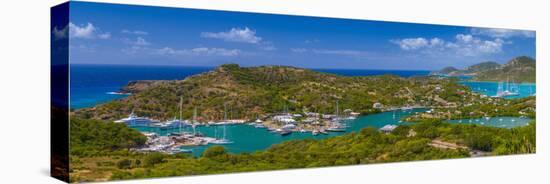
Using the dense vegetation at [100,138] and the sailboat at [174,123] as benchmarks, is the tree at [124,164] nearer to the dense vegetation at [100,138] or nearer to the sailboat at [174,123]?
the dense vegetation at [100,138]

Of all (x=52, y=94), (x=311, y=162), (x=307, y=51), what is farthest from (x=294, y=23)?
(x=52, y=94)

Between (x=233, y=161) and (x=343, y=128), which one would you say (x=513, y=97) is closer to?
(x=343, y=128)

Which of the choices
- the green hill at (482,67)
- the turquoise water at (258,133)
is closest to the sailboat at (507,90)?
the green hill at (482,67)

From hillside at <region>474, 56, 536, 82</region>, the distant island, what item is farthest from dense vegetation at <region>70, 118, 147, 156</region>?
hillside at <region>474, 56, 536, 82</region>

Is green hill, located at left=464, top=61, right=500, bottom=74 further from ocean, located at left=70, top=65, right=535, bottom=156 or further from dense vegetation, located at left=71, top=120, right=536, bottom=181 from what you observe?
dense vegetation, located at left=71, top=120, right=536, bottom=181

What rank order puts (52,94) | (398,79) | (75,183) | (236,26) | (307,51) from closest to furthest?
1. (75,183)
2. (52,94)
3. (236,26)
4. (307,51)
5. (398,79)

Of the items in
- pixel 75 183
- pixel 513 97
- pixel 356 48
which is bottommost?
pixel 75 183

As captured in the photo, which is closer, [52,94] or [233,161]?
[52,94]
